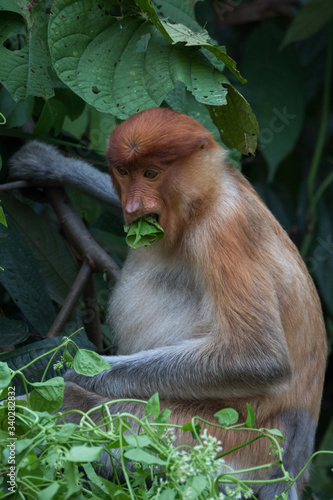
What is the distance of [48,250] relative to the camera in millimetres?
4168

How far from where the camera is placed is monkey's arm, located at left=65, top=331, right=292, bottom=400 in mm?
2992

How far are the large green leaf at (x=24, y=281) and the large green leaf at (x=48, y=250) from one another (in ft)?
0.70

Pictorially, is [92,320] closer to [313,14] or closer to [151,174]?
[151,174]

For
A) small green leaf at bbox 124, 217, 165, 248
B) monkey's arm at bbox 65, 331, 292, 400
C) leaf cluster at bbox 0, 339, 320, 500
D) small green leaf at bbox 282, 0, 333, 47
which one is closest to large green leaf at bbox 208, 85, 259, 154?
small green leaf at bbox 124, 217, 165, 248

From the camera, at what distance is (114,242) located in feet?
14.8

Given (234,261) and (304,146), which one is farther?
(304,146)

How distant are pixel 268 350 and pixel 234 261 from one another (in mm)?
413

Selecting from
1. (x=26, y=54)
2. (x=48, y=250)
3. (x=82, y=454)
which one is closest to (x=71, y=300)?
(x=48, y=250)

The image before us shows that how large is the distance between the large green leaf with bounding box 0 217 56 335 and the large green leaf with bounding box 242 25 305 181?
2.49 meters

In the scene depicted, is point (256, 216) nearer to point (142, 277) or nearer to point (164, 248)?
point (164, 248)

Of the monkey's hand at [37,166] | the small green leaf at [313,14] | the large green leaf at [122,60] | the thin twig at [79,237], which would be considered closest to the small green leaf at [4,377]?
the large green leaf at [122,60]

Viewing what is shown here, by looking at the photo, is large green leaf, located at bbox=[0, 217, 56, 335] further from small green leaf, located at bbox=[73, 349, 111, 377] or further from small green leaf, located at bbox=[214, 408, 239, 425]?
small green leaf, located at bbox=[214, 408, 239, 425]

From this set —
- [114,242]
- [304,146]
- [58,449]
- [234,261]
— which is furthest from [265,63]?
[58,449]

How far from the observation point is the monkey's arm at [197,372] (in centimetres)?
299
